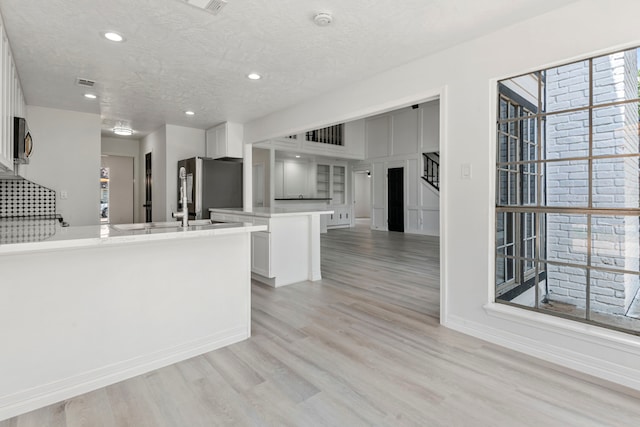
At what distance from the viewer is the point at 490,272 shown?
251 cm

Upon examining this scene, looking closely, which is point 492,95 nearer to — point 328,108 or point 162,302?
point 328,108

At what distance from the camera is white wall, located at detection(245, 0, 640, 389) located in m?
1.98

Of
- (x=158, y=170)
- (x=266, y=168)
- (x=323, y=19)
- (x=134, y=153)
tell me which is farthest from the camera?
(x=266, y=168)

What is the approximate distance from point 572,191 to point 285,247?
286 centimetres

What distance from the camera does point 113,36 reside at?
2543mm

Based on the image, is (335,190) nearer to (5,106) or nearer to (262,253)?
(262,253)

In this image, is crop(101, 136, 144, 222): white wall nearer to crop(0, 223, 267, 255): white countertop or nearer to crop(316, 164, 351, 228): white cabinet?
crop(316, 164, 351, 228): white cabinet

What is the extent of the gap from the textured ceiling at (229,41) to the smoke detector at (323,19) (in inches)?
1.8

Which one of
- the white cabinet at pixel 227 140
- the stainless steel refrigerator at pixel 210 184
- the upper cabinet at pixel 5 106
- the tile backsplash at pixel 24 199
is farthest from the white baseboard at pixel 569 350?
the tile backsplash at pixel 24 199

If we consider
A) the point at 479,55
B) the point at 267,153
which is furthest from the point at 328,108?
the point at 267,153

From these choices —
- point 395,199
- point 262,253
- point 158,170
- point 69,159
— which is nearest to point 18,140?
point 69,159

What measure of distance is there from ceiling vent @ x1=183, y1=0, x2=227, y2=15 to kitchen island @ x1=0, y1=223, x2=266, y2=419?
1454 millimetres

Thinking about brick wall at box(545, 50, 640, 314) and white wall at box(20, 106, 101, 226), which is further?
white wall at box(20, 106, 101, 226)

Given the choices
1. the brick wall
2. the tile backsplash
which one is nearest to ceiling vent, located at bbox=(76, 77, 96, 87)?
the tile backsplash
